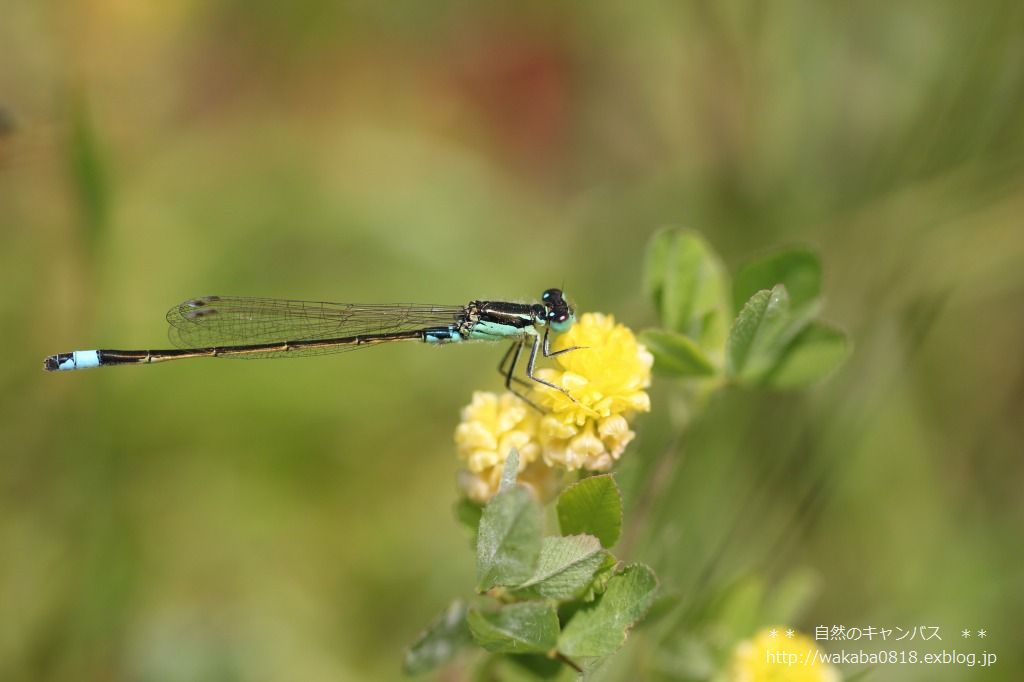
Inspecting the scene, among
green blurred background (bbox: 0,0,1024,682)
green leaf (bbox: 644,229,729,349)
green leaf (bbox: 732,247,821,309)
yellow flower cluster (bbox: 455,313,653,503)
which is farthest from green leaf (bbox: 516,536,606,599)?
green blurred background (bbox: 0,0,1024,682)

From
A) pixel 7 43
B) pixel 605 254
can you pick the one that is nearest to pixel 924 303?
pixel 605 254

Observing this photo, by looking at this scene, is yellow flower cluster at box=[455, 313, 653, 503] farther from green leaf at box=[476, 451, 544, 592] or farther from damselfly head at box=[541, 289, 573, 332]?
damselfly head at box=[541, 289, 573, 332]

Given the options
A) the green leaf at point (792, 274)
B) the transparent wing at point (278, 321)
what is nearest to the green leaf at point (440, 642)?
the green leaf at point (792, 274)

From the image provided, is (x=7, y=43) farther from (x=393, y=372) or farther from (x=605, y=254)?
(x=605, y=254)

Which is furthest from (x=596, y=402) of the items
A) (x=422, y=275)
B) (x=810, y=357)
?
(x=422, y=275)

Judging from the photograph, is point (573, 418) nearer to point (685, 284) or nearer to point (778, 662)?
point (685, 284)

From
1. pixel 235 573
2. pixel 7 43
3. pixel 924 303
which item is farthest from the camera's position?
pixel 7 43

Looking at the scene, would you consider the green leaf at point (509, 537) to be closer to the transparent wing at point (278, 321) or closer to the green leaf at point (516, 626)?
the green leaf at point (516, 626)

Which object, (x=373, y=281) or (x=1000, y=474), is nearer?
(x=1000, y=474)
